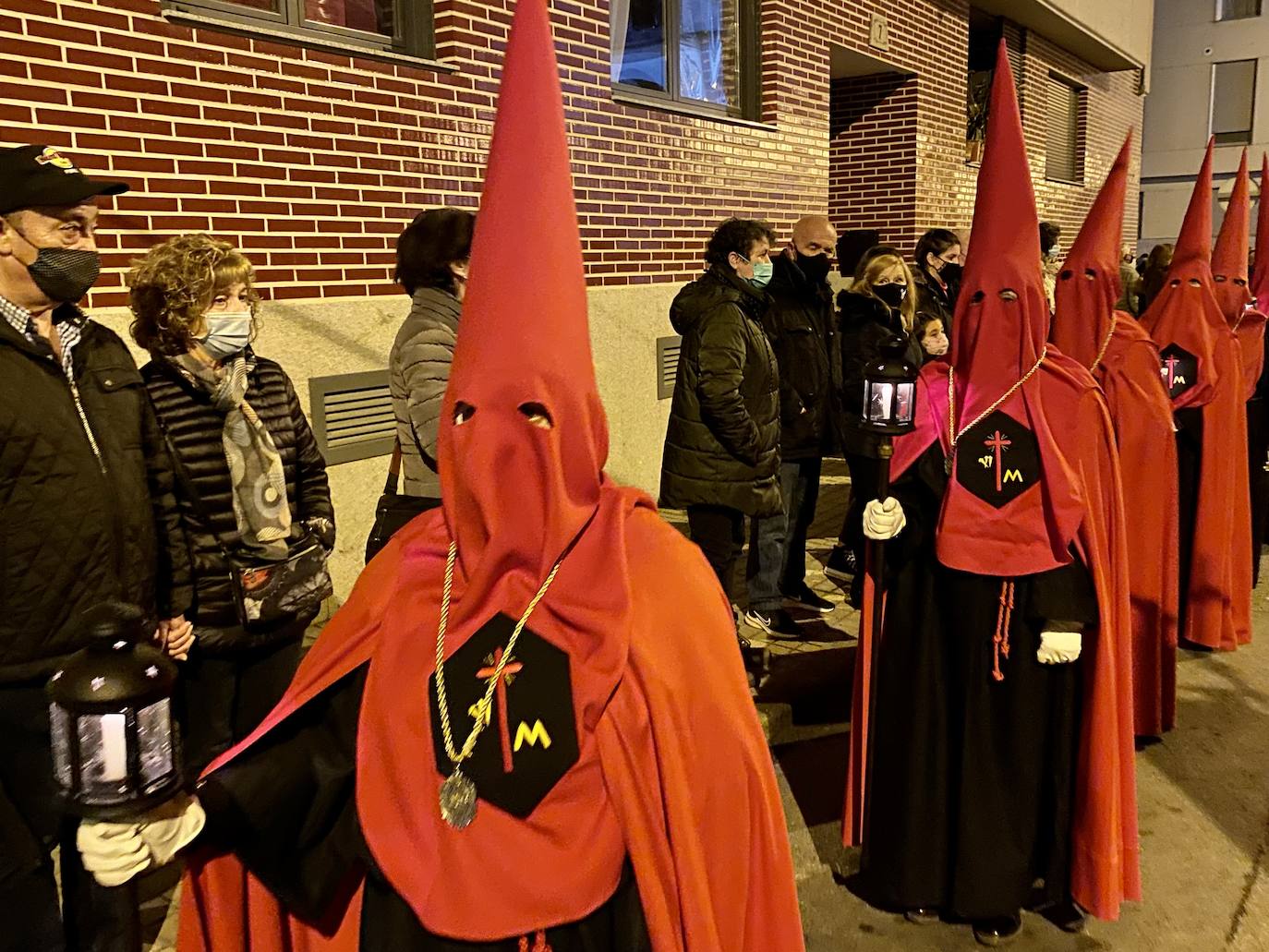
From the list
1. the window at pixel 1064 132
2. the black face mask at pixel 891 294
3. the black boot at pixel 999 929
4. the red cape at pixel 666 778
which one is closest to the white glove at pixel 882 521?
the black boot at pixel 999 929

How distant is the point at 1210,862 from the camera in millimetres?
3887

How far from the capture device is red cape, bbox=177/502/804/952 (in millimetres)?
1809

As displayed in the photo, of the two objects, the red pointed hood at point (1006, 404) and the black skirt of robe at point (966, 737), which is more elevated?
the red pointed hood at point (1006, 404)

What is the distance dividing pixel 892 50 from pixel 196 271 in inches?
377

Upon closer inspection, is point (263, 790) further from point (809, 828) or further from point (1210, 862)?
point (1210, 862)

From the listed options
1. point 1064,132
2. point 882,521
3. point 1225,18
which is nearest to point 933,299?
point 882,521

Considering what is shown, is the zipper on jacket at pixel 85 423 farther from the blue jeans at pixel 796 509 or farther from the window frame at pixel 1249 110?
the window frame at pixel 1249 110

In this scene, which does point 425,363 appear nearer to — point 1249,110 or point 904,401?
point 904,401

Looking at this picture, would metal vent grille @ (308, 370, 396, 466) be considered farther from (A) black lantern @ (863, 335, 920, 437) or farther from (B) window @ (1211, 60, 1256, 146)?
(B) window @ (1211, 60, 1256, 146)

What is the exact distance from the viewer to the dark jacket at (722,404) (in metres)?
4.98

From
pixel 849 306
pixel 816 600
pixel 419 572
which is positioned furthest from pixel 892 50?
pixel 419 572

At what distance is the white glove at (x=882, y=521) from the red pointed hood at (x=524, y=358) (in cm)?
171

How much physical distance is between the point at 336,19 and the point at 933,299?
3856 millimetres

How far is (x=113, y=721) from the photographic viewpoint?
1.40m
